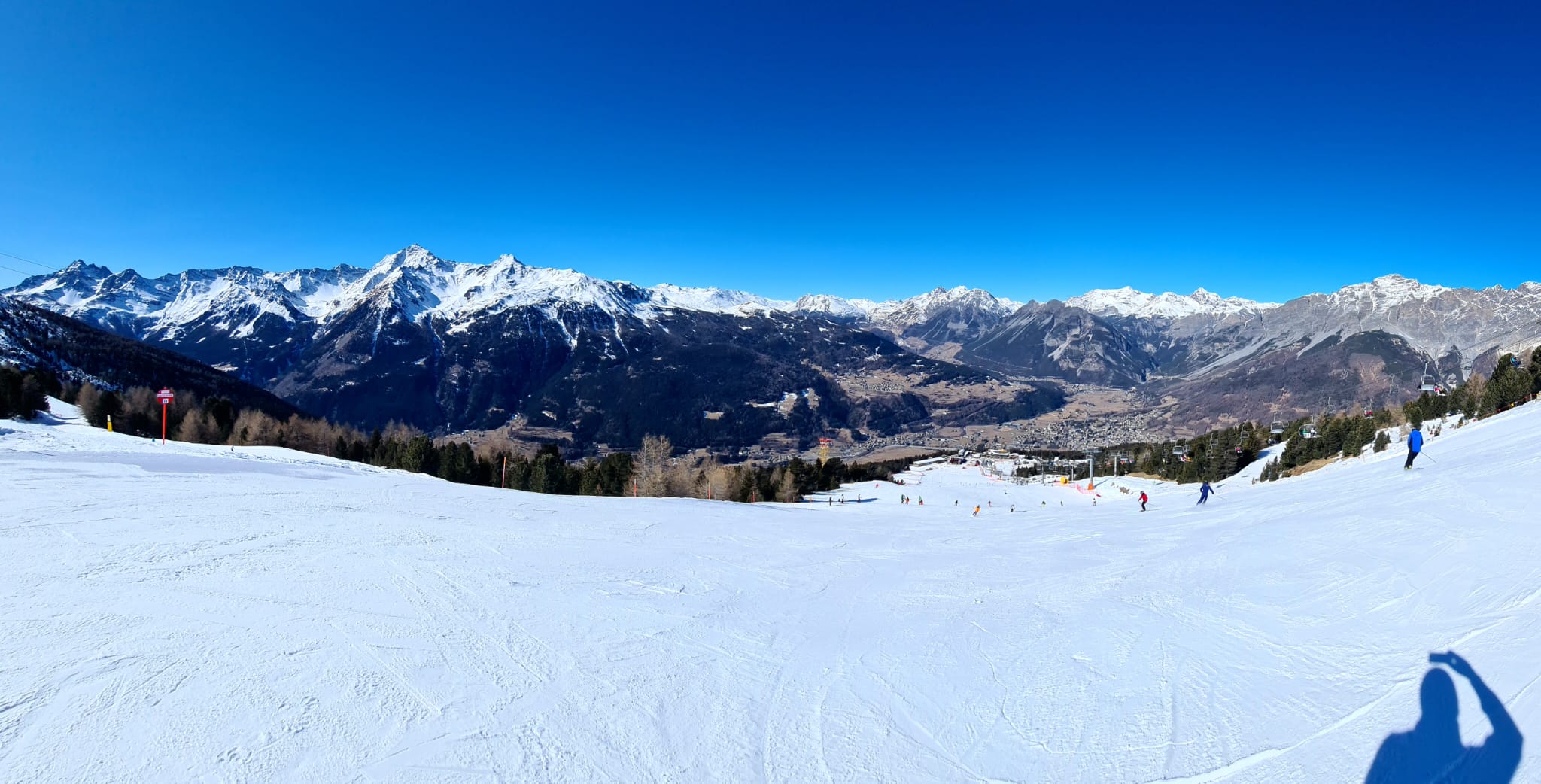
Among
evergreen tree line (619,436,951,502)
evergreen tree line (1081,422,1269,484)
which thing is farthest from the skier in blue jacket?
evergreen tree line (619,436,951,502)

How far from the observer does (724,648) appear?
6289mm

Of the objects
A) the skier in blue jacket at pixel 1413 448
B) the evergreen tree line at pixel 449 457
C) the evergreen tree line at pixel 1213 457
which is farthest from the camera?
the evergreen tree line at pixel 1213 457

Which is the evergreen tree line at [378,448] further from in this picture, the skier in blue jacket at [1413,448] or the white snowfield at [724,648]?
the skier in blue jacket at [1413,448]

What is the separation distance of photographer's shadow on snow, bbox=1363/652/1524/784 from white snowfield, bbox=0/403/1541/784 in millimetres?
88

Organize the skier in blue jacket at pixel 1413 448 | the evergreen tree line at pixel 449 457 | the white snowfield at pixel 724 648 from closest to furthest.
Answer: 1. the white snowfield at pixel 724 648
2. the skier in blue jacket at pixel 1413 448
3. the evergreen tree line at pixel 449 457

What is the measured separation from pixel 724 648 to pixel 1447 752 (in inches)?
208

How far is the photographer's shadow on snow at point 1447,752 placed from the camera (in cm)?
381

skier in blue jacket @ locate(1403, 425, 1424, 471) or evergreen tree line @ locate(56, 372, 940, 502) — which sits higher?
skier in blue jacket @ locate(1403, 425, 1424, 471)

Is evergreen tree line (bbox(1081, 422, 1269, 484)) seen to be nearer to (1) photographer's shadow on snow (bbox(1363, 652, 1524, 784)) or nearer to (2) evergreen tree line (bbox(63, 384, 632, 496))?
(2) evergreen tree line (bbox(63, 384, 632, 496))

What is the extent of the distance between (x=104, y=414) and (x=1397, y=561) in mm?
71628

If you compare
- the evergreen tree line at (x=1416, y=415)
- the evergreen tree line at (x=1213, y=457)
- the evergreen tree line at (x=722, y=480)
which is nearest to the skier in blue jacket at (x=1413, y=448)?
the evergreen tree line at (x=1416, y=415)

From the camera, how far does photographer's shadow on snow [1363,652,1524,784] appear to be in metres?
3.81

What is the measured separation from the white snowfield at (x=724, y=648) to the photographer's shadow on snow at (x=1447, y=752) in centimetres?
9

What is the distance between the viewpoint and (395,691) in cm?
490
